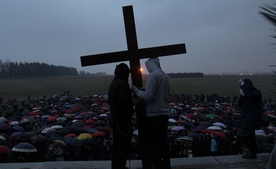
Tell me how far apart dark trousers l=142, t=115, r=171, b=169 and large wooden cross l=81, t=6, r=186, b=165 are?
536mm

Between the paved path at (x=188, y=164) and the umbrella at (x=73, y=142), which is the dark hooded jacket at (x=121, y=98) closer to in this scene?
the paved path at (x=188, y=164)

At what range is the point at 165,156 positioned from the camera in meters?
3.60

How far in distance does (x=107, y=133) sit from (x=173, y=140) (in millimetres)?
2910

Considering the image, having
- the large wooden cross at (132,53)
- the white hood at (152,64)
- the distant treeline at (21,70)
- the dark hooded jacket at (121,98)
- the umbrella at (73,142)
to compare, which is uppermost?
the distant treeline at (21,70)

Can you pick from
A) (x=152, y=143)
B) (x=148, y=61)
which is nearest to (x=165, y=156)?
(x=152, y=143)

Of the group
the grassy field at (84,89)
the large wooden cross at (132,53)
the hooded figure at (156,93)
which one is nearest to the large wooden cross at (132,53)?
the large wooden cross at (132,53)

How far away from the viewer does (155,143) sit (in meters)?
3.52

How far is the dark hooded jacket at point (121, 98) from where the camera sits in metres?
3.50

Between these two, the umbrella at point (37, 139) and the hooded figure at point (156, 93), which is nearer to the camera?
the hooded figure at point (156, 93)

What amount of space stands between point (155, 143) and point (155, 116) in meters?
0.34

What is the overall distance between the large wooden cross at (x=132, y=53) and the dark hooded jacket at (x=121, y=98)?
166 mm

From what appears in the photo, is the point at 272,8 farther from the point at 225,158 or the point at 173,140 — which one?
the point at 173,140

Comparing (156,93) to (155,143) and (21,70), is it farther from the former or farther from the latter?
(21,70)

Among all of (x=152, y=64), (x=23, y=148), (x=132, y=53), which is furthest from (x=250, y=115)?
(x=23, y=148)
